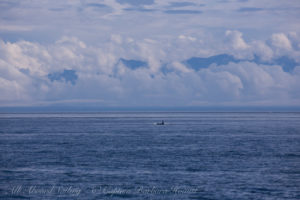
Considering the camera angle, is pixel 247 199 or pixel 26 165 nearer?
pixel 247 199

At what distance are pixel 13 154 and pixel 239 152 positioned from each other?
37768 millimetres

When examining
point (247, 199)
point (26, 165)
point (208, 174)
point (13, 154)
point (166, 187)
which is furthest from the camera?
point (13, 154)

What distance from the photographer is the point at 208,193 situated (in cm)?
4653

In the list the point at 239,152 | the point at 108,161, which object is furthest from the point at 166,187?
the point at 239,152

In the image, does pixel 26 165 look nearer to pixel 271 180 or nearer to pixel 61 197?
pixel 61 197

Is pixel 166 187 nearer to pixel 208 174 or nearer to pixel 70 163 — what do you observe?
pixel 208 174

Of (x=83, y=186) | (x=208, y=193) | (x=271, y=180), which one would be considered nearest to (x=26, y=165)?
(x=83, y=186)

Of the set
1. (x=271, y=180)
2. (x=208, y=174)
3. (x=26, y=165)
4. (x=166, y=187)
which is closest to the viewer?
(x=166, y=187)

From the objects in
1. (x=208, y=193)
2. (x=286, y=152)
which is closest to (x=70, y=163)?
(x=208, y=193)

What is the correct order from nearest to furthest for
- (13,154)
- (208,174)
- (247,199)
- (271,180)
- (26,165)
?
(247,199) < (271,180) < (208,174) < (26,165) < (13,154)

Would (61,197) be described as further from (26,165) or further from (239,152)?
(239,152)

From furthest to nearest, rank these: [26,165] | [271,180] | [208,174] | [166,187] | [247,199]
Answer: [26,165], [208,174], [271,180], [166,187], [247,199]

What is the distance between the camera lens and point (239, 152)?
258ft

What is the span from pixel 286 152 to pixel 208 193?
36796mm
